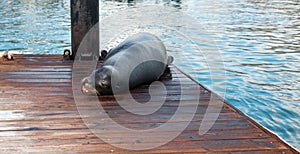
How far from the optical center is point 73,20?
627cm

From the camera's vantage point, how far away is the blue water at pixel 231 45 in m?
6.97

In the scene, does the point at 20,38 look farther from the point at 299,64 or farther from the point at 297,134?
the point at 297,134

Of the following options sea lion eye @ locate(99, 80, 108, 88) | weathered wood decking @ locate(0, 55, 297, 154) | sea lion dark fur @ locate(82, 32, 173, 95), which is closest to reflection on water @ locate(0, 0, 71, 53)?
sea lion dark fur @ locate(82, 32, 173, 95)

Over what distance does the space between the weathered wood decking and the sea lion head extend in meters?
0.10

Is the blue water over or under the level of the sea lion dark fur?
under

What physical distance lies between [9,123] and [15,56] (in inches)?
127

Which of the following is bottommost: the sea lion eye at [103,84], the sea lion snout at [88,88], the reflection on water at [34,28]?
the reflection on water at [34,28]

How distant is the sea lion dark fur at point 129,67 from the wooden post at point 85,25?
0.75 meters

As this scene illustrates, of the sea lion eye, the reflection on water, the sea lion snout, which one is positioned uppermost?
the sea lion eye

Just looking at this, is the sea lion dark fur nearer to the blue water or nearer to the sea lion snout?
the sea lion snout

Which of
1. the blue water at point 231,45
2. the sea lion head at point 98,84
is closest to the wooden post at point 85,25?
the sea lion head at point 98,84

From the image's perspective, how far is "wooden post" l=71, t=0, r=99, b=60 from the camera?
6.18m

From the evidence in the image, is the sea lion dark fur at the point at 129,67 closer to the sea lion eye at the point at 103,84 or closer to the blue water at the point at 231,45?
the sea lion eye at the point at 103,84

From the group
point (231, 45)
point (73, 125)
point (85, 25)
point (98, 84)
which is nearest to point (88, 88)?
point (98, 84)
